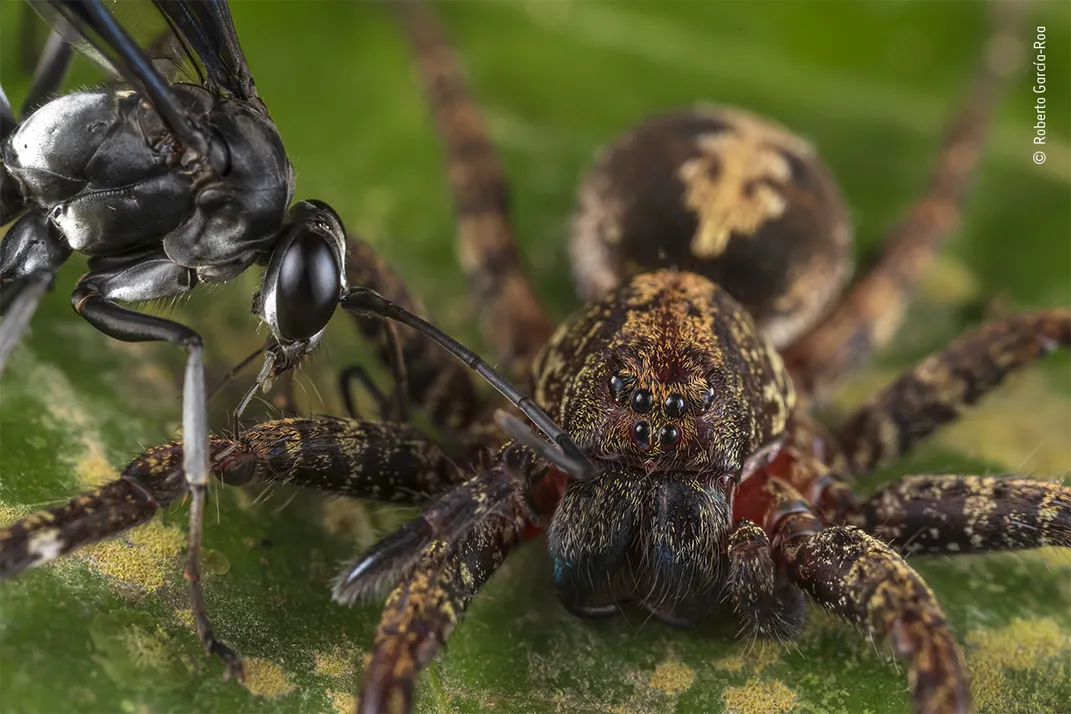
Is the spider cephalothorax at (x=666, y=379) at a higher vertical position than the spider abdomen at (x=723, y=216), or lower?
lower

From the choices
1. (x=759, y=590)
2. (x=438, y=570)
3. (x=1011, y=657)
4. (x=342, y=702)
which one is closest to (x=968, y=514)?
(x=1011, y=657)

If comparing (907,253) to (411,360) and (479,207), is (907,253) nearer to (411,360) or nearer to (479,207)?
(479,207)

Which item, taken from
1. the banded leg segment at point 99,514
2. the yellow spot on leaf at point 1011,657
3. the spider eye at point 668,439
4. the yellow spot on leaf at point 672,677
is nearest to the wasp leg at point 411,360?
the banded leg segment at point 99,514

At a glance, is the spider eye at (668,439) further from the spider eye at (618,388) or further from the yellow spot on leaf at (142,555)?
the yellow spot on leaf at (142,555)

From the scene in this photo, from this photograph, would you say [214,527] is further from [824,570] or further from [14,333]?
[824,570]

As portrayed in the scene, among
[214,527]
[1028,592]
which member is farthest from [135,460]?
[1028,592]

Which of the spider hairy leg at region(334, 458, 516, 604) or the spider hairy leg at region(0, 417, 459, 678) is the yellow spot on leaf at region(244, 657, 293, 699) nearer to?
the spider hairy leg at region(0, 417, 459, 678)
